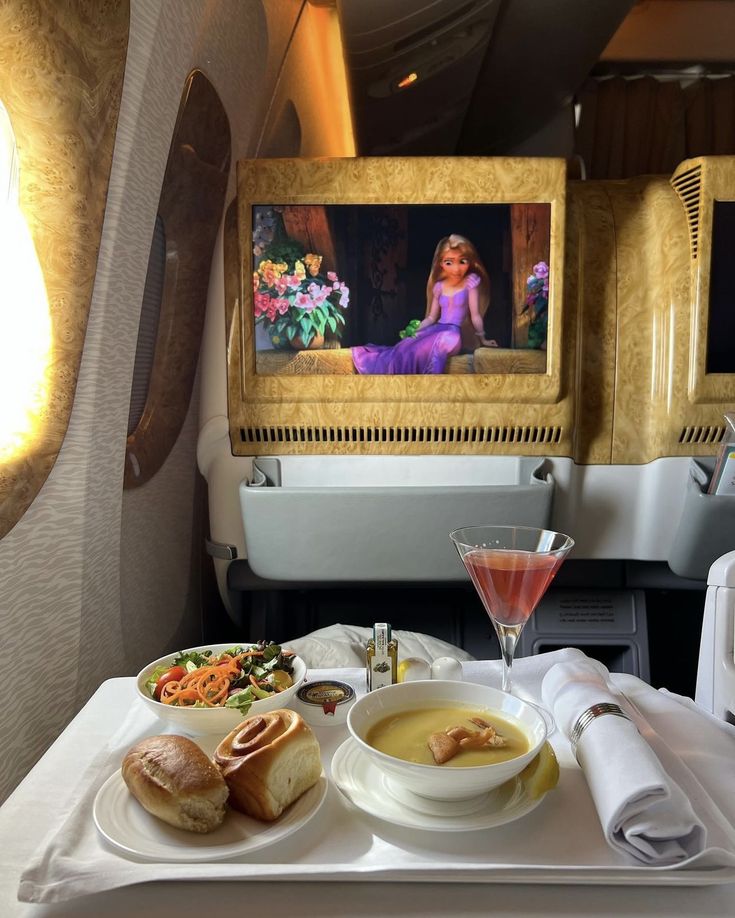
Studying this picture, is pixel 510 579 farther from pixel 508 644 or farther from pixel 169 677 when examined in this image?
pixel 169 677

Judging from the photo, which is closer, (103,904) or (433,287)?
(103,904)

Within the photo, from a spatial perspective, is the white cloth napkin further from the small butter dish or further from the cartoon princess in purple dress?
the cartoon princess in purple dress

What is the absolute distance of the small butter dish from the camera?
950 mm

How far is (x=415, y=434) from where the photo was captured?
6.04 feet

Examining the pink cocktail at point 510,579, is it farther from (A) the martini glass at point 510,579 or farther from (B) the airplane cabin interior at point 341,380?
(B) the airplane cabin interior at point 341,380

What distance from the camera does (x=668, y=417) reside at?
1794mm

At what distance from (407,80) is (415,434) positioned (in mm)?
1666

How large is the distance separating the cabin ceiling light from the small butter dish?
0.74 meters

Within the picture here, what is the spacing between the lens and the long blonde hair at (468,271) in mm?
1759

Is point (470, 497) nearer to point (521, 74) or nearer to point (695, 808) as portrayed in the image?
point (695, 808)

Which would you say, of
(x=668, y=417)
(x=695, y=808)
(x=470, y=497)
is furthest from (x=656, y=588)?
(x=695, y=808)

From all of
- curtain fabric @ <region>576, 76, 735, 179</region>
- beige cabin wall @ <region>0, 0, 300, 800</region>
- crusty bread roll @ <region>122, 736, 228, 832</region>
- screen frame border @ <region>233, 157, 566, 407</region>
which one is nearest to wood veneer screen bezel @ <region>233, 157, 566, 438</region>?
screen frame border @ <region>233, 157, 566, 407</region>

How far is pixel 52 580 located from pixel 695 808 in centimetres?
121

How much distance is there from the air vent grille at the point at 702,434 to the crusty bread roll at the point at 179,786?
1.44 m
